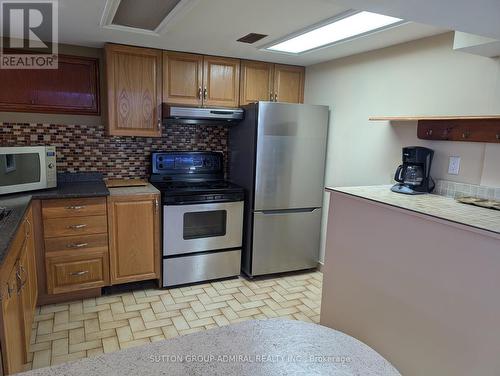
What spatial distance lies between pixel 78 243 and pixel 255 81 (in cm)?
211

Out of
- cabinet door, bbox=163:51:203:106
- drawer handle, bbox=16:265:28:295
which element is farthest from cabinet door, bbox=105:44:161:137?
drawer handle, bbox=16:265:28:295

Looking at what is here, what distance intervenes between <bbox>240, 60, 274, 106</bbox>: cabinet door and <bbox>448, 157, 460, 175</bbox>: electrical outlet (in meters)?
1.79

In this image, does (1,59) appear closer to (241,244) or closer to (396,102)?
(241,244)

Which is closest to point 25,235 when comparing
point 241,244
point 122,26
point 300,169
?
point 122,26

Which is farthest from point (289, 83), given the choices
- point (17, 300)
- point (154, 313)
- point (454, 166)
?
point (17, 300)

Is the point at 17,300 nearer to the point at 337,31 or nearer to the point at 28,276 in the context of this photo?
the point at 28,276

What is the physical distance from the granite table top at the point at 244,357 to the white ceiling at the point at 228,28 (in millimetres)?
1159

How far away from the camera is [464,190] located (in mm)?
2172

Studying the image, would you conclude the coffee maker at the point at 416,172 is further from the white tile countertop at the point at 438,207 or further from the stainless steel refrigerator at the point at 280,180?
the stainless steel refrigerator at the point at 280,180

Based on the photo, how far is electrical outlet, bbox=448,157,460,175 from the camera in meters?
2.22

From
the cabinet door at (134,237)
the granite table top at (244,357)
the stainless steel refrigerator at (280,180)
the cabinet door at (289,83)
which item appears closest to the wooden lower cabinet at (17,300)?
the cabinet door at (134,237)

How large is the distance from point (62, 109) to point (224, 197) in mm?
1579

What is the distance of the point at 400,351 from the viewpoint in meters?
1.87

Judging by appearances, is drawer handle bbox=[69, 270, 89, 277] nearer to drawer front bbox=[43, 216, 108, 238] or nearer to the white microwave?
drawer front bbox=[43, 216, 108, 238]
